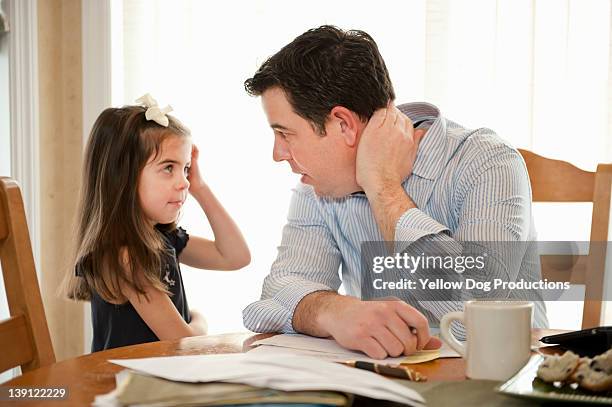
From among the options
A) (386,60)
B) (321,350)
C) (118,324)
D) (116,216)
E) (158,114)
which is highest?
(386,60)

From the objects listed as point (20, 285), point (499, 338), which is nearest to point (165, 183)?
point (20, 285)

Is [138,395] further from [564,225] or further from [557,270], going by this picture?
[564,225]

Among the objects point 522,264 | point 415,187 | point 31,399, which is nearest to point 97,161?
point 415,187

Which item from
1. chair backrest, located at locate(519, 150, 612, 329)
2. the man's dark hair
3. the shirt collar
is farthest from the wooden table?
the man's dark hair

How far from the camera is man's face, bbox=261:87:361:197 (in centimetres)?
156

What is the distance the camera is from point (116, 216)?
196 centimetres

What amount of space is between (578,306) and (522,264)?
104cm

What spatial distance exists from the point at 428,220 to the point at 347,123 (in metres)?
0.28

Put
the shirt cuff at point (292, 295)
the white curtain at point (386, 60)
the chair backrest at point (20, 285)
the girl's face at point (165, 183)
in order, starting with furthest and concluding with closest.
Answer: the white curtain at point (386, 60)
the girl's face at point (165, 183)
the shirt cuff at point (292, 295)
the chair backrest at point (20, 285)

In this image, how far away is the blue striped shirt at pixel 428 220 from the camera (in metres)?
1.38

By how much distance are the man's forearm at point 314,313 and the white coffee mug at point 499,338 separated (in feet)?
1.00

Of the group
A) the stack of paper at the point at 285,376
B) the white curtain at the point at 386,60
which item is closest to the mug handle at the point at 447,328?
the stack of paper at the point at 285,376

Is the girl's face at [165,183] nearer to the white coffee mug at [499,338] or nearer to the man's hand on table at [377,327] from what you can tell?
the man's hand on table at [377,327]

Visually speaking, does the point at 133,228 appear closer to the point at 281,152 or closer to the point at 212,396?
the point at 281,152
